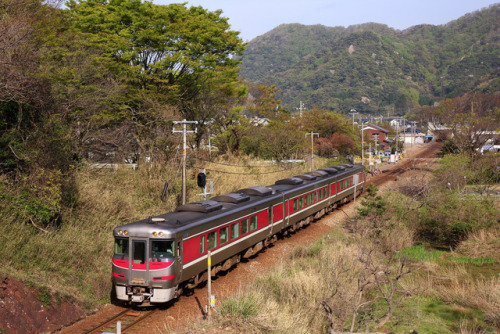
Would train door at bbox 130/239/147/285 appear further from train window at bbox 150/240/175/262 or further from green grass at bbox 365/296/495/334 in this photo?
green grass at bbox 365/296/495/334

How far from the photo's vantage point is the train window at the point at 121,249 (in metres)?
13.4

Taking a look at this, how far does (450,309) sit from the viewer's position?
544 inches

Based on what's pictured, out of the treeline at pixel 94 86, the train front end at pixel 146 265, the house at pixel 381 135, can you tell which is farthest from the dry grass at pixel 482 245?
the house at pixel 381 135

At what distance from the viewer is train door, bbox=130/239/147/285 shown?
13.1 metres

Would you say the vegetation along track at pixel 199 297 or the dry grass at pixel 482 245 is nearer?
the vegetation along track at pixel 199 297

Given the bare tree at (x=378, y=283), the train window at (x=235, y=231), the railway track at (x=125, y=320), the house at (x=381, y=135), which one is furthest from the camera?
the house at (x=381, y=135)

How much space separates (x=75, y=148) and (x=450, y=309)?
18.3 metres

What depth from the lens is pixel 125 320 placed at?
12555mm

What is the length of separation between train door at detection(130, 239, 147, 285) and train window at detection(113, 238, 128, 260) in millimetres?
262

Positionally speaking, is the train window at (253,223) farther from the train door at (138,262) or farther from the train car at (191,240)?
the train door at (138,262)

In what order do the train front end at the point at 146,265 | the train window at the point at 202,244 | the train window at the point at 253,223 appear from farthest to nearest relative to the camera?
the train window at the point at 253,223
the train window at the point at 202,244
the train front end at the point at 146,265

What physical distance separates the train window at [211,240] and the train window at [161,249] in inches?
87.9

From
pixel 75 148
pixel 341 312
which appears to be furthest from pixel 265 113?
pixel 341 312

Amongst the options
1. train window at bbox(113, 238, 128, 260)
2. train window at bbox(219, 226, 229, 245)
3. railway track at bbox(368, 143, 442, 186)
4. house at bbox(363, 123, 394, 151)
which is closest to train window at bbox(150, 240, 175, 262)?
train window at bbox(113, 238, 128, 260)
